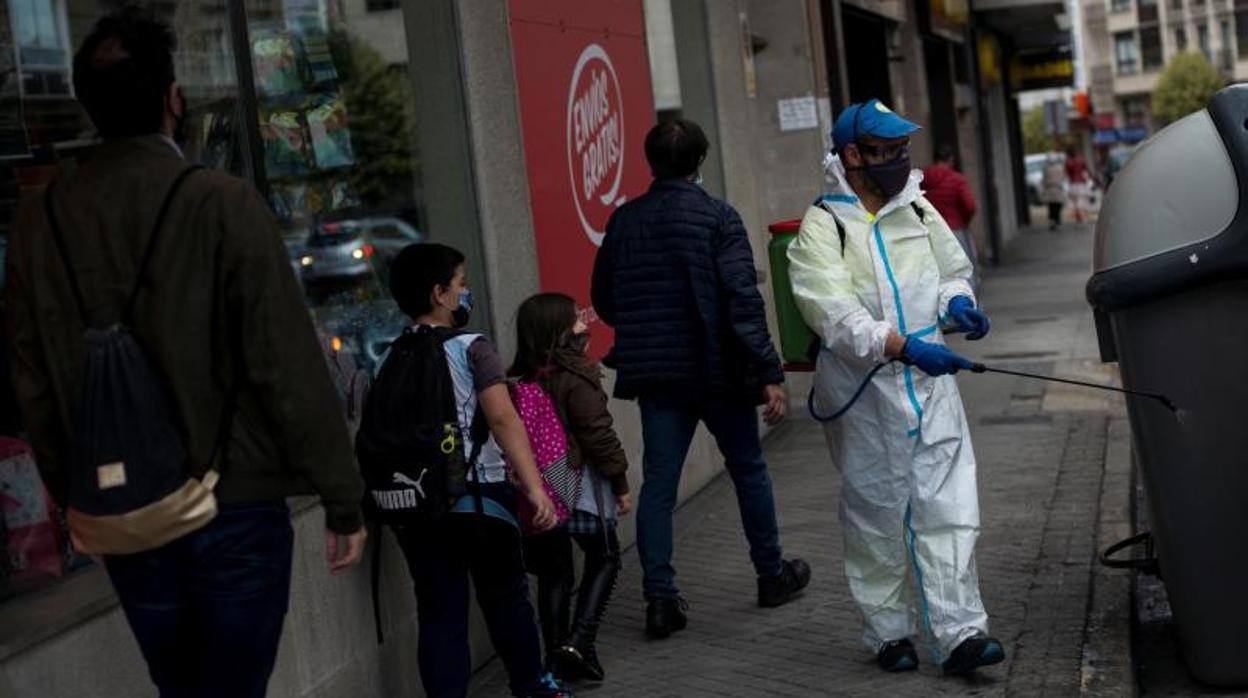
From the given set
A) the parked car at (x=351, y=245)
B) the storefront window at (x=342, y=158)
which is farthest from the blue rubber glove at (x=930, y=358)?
the parked car at (x=351, y=245)

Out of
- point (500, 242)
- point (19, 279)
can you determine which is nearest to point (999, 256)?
point (500, 242)

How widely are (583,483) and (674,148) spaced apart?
128cm

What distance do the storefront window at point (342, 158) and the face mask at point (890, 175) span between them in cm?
182

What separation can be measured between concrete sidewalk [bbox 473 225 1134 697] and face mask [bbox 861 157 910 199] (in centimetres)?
152

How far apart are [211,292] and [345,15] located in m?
3.93

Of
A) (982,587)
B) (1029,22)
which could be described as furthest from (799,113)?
(1029,22)

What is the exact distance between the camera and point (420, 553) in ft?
17.4

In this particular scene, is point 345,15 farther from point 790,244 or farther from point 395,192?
point 790,244

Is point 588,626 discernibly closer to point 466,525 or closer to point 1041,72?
point 466,525

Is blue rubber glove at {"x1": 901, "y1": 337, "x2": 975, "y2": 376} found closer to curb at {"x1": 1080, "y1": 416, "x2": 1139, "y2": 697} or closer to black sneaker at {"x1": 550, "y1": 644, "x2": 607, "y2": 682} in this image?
curb at {"x1": 1080, "y1": 416, "x2": 1139, "y2": 697}

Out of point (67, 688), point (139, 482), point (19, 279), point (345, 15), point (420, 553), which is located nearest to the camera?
point (139, 482)

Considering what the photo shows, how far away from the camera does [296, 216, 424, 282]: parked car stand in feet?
21.5

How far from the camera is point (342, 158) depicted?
6988 millimetres

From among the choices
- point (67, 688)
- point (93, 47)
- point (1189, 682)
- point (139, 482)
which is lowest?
point (1189, 682)
